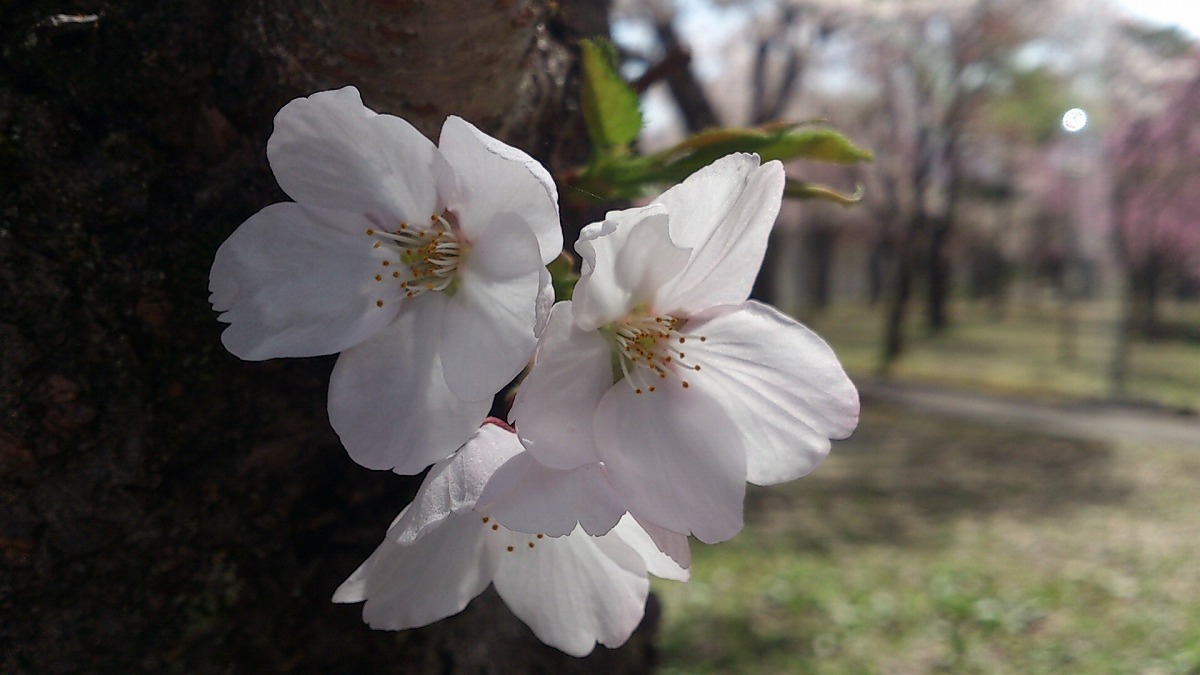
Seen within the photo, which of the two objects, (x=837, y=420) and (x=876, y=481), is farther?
(x=876, y=481)

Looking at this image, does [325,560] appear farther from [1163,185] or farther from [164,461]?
[1163,185]

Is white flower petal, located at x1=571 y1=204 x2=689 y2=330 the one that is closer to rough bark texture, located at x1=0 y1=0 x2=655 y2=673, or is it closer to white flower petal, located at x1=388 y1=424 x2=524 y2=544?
white flower petal, located at x1=388 y1=424 x2=524 y2=544

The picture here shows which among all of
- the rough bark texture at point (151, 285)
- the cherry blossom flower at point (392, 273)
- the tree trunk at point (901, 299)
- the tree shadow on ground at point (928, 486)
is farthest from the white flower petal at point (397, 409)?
the tree trunk at point (901, 299)

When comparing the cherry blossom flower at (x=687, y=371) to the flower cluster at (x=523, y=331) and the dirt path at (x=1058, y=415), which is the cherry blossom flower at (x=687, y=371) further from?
the dirt path at (x=1058, y=415)

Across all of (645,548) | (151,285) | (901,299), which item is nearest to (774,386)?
(645,548)

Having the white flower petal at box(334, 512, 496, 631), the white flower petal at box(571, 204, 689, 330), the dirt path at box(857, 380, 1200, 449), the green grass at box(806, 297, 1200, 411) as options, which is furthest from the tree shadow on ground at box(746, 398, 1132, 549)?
the white flower petal at box(571, 204, 689, 330)

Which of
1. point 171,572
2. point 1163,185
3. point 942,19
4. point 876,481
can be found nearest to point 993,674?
point 171,572
